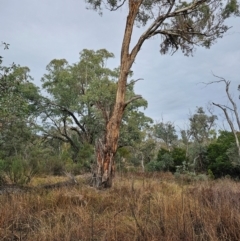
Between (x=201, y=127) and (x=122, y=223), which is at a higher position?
(x=201, y=127)

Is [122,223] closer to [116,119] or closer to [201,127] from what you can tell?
[116,119]

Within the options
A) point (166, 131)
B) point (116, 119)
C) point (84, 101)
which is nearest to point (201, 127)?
point (166, 131)

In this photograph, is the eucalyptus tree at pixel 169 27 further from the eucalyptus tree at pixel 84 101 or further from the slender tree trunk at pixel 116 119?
the eucalyptus tree at pixel 84 101

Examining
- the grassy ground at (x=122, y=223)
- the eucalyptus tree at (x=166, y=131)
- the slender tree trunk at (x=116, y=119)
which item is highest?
the eucalyptus tree at (x=166, y=131)

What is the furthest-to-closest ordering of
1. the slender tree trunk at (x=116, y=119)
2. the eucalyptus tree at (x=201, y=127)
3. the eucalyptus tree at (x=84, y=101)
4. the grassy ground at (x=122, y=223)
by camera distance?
the eucalyptus tree at (x=201, y=127) < the eucalyptus tree at (x=84, y=101) < the slender tree trunk at (x=116, y=119) < the grassy ground at (x=122, y=223)

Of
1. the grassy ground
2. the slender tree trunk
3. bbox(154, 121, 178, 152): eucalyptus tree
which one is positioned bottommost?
the grassy ground

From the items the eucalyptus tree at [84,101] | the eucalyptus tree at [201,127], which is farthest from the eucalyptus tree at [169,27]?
the eucalyptus tree at [201,127]

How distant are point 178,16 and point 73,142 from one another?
14458 millimetres

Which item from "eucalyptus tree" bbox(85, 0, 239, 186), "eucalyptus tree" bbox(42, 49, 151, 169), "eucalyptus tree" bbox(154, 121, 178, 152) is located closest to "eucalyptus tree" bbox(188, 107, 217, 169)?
"eucalyptus tree" bbox(154, 121, 178, 152)

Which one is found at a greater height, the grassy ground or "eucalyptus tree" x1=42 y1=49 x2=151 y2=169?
"eucalyptus tree" x1=42 y1=49 x2=151 y2=169

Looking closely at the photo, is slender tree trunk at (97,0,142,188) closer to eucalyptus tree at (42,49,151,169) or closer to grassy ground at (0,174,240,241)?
grassy ground at (0,174,240,241)

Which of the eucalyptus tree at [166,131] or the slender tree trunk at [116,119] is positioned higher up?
the eucalyptus tree at [166,131]

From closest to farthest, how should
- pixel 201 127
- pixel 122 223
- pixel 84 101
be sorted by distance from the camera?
pixel 122 223, pixel 84 101, pixel 201 127

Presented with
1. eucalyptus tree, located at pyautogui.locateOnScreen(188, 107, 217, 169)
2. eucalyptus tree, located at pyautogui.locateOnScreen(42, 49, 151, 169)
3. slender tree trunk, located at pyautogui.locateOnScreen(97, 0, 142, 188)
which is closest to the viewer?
slender tree trunk, located at pyautogui.locateOnScreen(97, 0, 142, 188)
